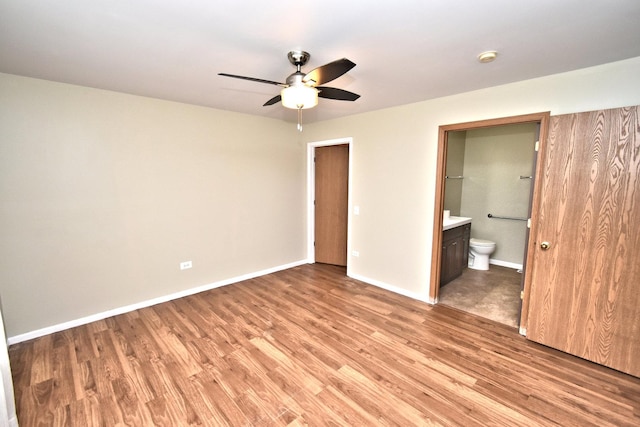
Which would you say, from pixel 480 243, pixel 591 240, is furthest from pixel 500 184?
pixel 591 240

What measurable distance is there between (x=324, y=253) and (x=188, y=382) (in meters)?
3.08

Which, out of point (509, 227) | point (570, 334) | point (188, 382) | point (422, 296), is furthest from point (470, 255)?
point (188, 382)

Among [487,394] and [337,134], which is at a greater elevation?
[337,134]

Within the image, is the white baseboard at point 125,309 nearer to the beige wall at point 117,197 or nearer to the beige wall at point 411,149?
the beige wall at point 117,197

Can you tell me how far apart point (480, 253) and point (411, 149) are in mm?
2406

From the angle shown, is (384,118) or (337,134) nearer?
(384,118)

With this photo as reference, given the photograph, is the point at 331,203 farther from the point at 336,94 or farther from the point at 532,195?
the point at 532,195

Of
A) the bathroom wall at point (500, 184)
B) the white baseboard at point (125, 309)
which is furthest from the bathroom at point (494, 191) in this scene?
the white baseboard at point (125, 309)

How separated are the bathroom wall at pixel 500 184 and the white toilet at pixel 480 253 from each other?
1.17ft

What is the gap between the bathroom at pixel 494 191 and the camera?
4.27 metres

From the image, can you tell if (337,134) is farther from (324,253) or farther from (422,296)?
(422,296)

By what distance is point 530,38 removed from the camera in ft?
5.71

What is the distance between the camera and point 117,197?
9.76 feet

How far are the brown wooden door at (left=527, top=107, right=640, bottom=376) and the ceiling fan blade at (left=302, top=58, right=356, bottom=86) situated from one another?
78.9 inches
